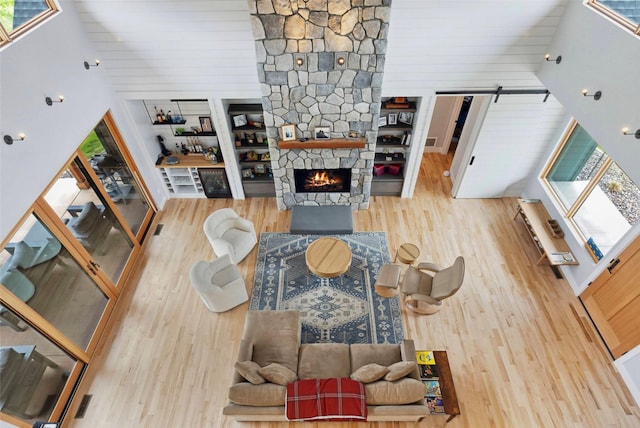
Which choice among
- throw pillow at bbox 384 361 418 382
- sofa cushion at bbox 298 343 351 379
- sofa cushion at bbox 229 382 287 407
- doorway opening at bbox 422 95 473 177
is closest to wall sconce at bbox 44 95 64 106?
sofa cushion at bbox 229 382 287 407

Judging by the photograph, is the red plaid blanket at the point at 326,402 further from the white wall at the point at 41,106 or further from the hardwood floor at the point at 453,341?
the white wall at the point at 41,106

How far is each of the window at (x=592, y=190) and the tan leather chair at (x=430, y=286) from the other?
251cm

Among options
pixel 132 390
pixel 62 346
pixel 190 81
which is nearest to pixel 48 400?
pixel 62 346

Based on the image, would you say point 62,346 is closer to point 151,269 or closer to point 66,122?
point 151,269

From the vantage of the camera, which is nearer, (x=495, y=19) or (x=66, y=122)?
(x=66, y=122)

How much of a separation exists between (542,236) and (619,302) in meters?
1.45

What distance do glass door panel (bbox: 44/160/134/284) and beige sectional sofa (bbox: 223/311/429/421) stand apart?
275 centimetres

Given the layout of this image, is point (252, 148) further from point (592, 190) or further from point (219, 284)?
point (592, 190)

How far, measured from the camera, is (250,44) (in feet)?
17.3

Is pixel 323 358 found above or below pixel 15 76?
below

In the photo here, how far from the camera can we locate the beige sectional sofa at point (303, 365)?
12.8ft

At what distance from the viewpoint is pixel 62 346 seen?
15.4 feet

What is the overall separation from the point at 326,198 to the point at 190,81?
317 centimetres

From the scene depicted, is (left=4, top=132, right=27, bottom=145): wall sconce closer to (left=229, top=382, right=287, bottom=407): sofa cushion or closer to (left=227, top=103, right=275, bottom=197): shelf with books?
(left=227, top=103, right=275, bottom=197): shelf with books
